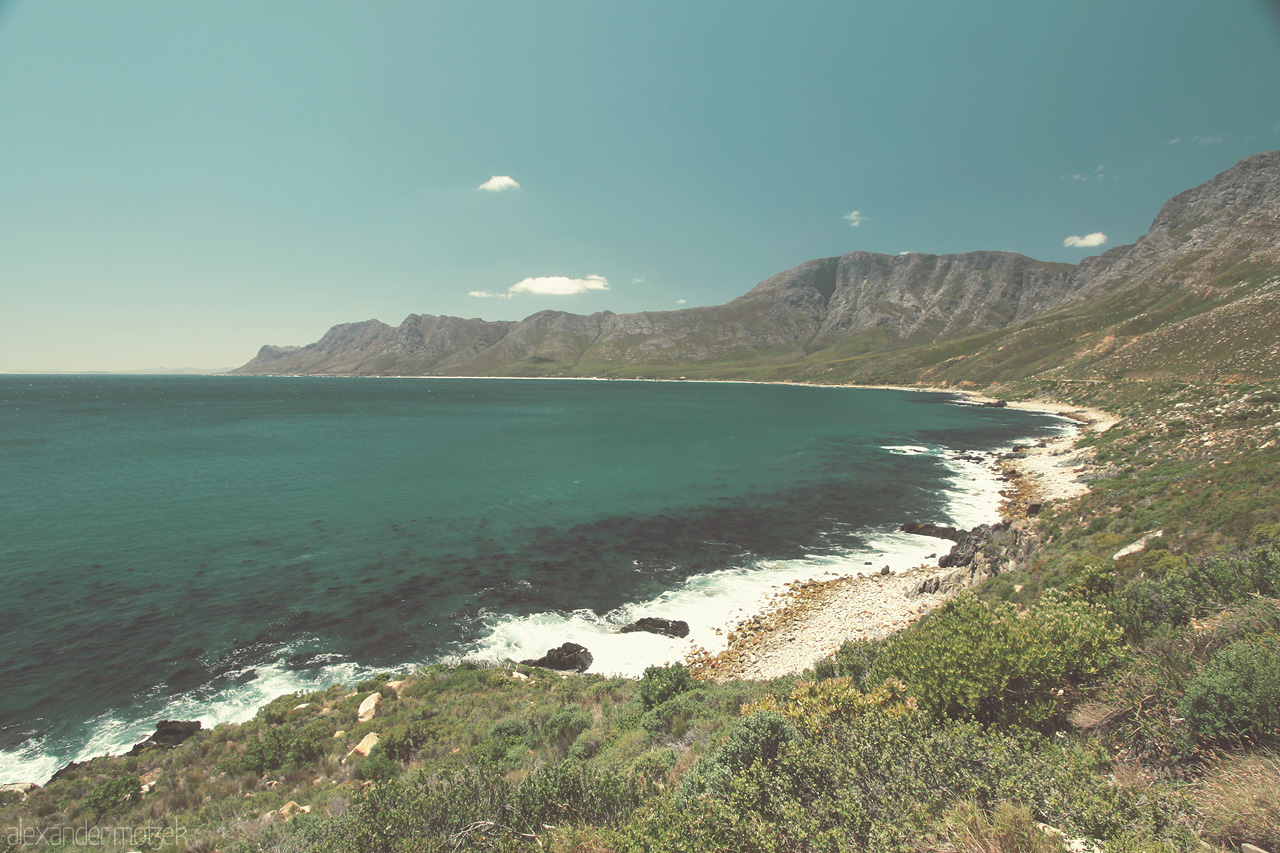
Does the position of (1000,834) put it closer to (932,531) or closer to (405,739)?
(405,739)

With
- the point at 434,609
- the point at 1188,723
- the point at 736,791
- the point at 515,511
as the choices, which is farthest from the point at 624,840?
the point at 515,511

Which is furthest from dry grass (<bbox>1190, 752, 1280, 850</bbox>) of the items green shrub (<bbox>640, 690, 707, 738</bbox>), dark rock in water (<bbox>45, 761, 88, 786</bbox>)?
dark rock in water (<bbox>45, 761, 88, 786</bbox>)

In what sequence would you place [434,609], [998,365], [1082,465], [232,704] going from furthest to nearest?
[998,365] < [1082,465] < [434,609] < [232,704]

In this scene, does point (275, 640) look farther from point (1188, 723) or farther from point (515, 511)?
point (1188, 723)

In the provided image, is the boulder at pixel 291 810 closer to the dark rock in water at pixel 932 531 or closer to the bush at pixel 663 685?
the bush at pixel 663 685

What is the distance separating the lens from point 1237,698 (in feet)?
22.8

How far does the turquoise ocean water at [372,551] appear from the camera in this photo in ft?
67.1

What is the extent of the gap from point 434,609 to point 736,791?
923 inches

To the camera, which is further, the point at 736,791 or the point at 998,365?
the point at 998,365

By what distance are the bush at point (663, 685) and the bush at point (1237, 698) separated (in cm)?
1238

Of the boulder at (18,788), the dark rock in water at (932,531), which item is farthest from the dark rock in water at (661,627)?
the dark rock in water at (932,531)

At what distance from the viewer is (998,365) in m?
175

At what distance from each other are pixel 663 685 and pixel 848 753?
9.17m

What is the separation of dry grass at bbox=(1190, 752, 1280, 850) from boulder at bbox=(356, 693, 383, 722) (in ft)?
67.7
